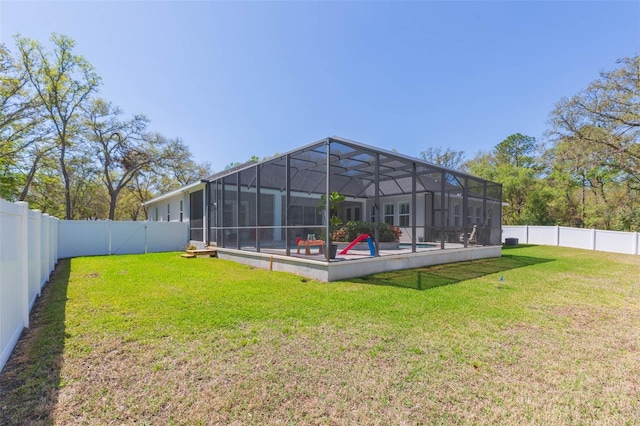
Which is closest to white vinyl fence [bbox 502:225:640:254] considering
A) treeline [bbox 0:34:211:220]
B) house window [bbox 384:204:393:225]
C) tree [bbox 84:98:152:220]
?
house window [bbox 384:204:393:225]

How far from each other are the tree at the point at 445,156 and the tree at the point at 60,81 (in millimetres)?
31355

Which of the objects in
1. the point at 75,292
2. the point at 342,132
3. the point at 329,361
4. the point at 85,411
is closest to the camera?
the point at 85,411

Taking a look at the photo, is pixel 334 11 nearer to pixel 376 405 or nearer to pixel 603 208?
pixel 376 405

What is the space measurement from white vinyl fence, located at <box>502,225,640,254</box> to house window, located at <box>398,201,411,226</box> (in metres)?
9.11

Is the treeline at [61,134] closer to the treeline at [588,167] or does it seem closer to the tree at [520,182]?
the tree at [520,182]

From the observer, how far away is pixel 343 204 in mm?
14805

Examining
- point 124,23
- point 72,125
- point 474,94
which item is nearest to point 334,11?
point 124,23

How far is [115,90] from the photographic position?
19469mm

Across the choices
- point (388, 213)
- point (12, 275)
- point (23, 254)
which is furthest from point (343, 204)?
point (12, 275)

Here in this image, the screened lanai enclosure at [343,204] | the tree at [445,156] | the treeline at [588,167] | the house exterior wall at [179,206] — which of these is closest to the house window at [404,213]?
the screened lanai enclosure at [343,204]

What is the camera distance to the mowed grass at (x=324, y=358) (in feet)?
6.54

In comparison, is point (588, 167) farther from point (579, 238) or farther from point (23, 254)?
point (23, 254)

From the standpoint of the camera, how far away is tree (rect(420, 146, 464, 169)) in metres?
32.0

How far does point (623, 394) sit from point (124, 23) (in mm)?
15385
